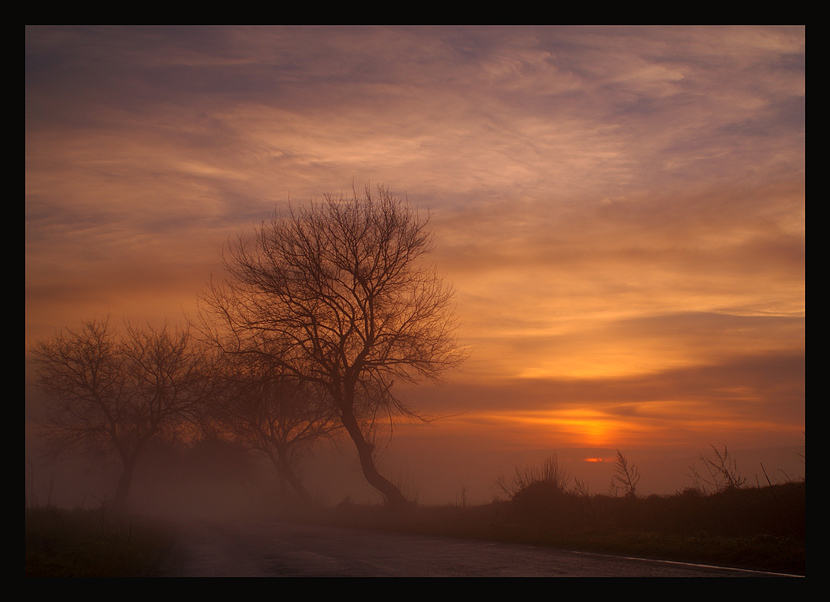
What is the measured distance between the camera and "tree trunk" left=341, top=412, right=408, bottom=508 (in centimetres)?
2495

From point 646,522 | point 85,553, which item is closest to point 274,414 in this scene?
point 85,553

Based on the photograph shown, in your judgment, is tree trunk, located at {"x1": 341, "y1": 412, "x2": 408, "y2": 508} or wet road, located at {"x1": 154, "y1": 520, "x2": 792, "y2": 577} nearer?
wet road, located at {"x1": 154, "y1": 520, "x2": 792, "y2": 577}

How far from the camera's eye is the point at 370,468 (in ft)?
83.4

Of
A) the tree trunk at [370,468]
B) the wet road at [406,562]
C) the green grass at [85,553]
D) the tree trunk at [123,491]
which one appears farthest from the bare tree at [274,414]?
the wet road at [406,562]

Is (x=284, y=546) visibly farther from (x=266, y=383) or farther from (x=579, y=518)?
(x=266, y=383)

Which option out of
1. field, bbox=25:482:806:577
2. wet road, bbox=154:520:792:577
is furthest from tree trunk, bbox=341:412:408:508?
wet road, bbox=154:520:792:577

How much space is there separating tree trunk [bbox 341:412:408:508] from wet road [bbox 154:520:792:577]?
8.83 meters

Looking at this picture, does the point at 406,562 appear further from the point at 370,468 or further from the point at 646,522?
the point at 370,468

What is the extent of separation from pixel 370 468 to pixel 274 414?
56.7 ft

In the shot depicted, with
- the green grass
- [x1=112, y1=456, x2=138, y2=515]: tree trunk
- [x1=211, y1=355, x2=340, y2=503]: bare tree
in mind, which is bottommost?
[x1=112, y1=456, x2=138, y2=515]: tree trunk

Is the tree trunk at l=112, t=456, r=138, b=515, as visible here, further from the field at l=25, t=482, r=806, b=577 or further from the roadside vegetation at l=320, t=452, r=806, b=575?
the roadside vegetation at l=320, t=452, r=806, b=575

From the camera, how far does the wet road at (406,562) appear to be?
31.1 ft
